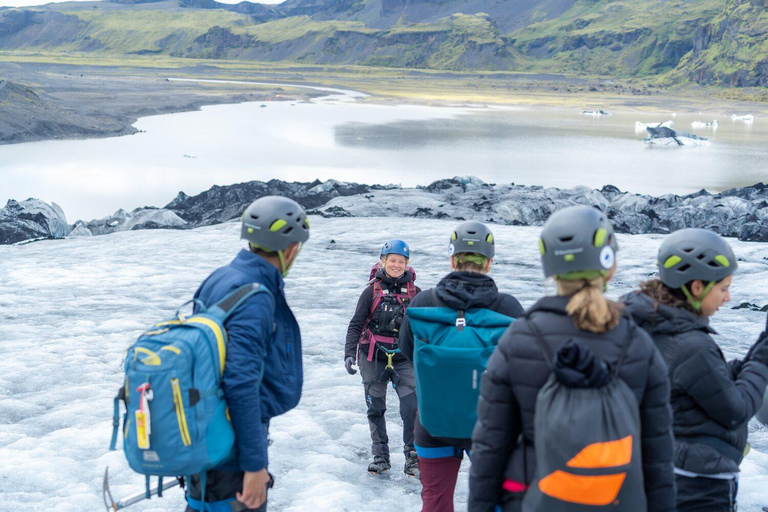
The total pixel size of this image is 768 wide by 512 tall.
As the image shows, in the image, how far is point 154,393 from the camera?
263 centimetres

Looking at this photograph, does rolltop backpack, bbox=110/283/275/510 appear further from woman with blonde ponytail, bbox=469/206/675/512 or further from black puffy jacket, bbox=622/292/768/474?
black puffy jacket, bbox=622/292/768/474

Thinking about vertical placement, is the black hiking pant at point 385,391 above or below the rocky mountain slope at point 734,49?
below

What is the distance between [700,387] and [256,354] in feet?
5.14

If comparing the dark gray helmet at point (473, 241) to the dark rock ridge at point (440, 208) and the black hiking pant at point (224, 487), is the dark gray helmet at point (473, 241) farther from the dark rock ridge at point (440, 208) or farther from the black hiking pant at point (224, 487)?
the dark rock ridge at point (440, 208)

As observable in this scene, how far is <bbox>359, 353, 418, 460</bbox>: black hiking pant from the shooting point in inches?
199

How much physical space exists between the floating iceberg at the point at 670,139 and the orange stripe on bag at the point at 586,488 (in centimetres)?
5303

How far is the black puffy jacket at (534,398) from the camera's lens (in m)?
2.29

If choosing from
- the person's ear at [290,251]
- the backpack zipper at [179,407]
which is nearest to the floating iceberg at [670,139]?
the person's ear at [290,251]

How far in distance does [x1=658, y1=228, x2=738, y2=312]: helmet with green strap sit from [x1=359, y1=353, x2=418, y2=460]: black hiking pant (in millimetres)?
2396

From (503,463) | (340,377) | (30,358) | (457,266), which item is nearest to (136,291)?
(30,358)

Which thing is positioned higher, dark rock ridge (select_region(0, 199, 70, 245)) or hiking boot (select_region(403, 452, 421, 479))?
hiking boot (select_region(403, 452, 421, 479))

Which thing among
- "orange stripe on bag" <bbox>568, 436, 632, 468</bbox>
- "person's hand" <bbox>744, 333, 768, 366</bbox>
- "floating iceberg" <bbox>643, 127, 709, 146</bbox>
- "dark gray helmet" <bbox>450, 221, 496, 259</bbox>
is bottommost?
"floating iceberg" <bbox>643, 127, 709, 146</bbox>

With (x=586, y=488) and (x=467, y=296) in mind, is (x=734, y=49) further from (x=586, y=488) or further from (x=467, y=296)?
(x=586, y=488)

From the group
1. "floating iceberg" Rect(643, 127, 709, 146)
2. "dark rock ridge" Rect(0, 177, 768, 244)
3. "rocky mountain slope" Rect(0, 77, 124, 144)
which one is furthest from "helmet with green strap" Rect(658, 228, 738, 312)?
"floating iceberg" Rect(643, 127, 709, 146)
